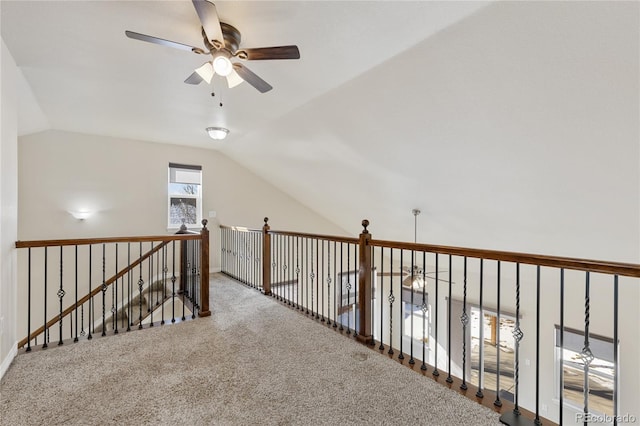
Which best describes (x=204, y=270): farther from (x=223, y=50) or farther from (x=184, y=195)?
(x=184, y=195)

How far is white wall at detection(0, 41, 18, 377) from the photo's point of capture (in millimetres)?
2249

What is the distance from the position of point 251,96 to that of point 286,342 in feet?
8.83

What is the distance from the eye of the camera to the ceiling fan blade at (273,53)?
192 centimetres

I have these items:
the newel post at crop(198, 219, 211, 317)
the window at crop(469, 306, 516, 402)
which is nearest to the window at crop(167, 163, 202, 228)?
the newel post at crop(198, 219, 211, 317)

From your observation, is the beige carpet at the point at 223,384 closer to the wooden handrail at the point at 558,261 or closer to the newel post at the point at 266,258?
the wooden handrail at the point at 558,261

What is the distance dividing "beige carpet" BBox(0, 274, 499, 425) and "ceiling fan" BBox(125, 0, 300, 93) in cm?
228

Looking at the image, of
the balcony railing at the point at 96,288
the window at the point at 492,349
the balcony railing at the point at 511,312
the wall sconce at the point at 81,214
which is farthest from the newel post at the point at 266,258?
the window at the point at 492,349

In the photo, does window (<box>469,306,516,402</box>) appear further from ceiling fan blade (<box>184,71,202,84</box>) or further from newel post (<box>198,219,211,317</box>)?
ceiling fan blade (<box>184,71,202,84</box>)

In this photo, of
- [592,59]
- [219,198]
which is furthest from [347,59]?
[219,198]

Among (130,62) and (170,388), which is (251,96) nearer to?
(130,62)

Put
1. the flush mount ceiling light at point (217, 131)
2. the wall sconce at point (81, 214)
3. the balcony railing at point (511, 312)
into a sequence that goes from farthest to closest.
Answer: the wall sconce at point (81, 214) → the flush mount ceiling light at point (217, 131) → the balcony railing at point (511, 312)

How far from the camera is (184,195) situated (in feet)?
19.0

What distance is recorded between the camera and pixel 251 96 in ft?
11.1

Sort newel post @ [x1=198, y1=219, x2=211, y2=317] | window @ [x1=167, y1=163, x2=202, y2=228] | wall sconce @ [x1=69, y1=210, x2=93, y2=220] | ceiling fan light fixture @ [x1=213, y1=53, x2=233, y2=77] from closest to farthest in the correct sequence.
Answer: ceiling fan light fixture @ [x1=213, y1=53, x2=233, y2=77]
newel post @ [x1=198, y1=219, x2=211, y2=317]
wall sconce @ [x1=69, y1=210, x2=93, y2=220]
window @ [x1=167, y1=163, x2=202, y2=228]
